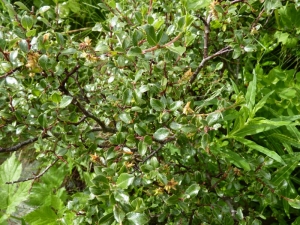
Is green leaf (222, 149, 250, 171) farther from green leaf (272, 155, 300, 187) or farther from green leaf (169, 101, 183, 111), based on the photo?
green leaf (169, 101, 183, 111)

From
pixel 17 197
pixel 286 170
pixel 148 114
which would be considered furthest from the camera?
pixel 17 197

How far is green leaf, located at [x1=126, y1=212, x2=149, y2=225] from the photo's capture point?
3.02 ft

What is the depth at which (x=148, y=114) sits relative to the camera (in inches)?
46.8

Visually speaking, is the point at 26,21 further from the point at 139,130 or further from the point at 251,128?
the point at 251,128

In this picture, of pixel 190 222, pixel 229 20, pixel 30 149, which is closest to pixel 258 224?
pixel 190 222

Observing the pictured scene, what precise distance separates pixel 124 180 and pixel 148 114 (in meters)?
0.29

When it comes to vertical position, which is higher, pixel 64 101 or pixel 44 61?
pixel 44 61

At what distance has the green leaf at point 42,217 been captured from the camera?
62.3 inches

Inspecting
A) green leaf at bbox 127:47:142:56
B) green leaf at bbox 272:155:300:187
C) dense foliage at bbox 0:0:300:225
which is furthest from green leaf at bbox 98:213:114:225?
green leaf at bbox 272:155:300:187

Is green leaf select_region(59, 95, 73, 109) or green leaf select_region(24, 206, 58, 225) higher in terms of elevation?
green leaf select_region(59, 95, 73, 109)

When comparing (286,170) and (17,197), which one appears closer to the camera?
(286,170)

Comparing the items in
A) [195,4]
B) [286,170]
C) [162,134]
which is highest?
[195,4]

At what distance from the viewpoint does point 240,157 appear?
1.33 meters

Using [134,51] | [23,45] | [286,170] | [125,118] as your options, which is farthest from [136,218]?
[286,170]
